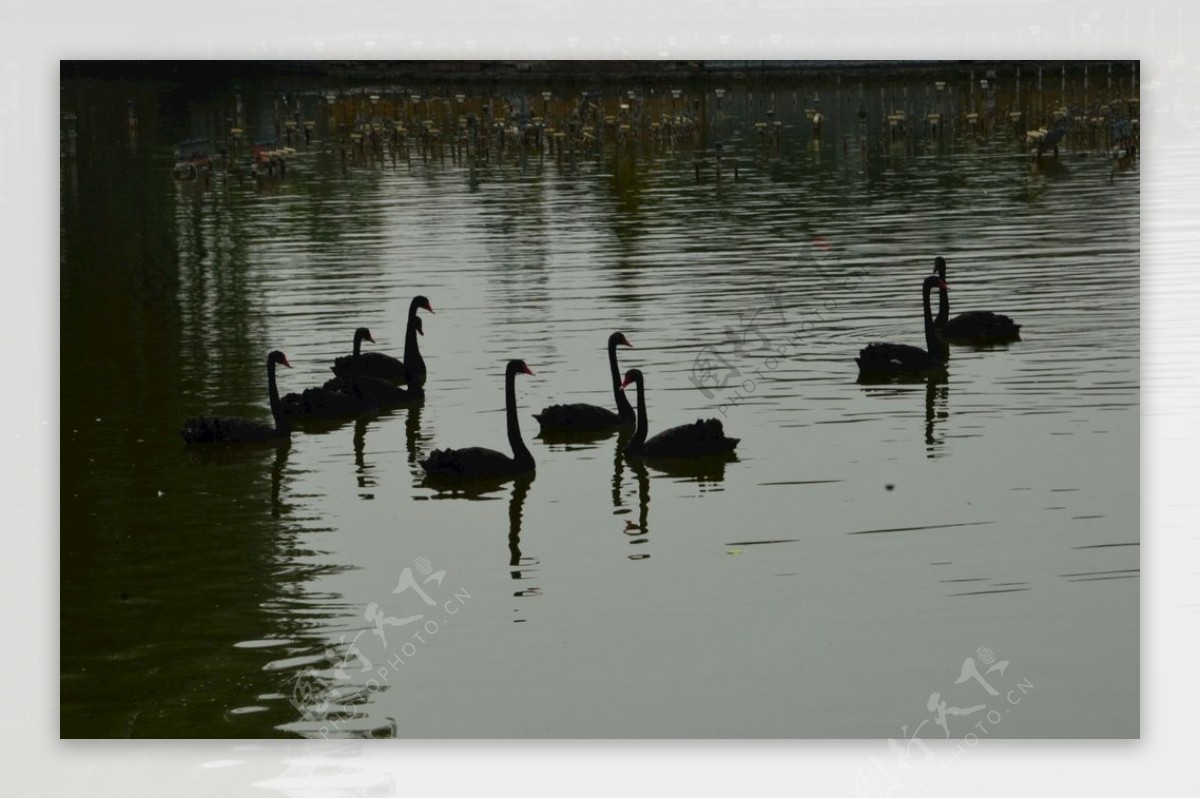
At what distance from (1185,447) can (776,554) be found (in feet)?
5.94

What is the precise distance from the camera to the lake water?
26.0 ft

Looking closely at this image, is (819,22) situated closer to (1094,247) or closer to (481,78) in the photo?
(481,78)

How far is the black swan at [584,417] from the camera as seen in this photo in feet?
37.3

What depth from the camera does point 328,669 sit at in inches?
313

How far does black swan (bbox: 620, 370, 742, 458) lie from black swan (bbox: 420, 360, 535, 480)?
24.8 inches

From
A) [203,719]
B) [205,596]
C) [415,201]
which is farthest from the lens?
[415,201]

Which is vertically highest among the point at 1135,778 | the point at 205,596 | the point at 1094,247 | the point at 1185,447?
the point at 1094,247

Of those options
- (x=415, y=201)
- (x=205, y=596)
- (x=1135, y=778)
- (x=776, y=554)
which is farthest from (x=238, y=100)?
(x=415, y=201)

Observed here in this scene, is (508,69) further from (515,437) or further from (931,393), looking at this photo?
(931,393)

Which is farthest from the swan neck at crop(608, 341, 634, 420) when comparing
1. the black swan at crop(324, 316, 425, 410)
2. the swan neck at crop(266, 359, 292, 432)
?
the swan neck at crop(266, 359, 292, 432)

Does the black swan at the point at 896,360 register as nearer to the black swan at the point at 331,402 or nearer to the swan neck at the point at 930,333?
the swan neck at the point at 930,333

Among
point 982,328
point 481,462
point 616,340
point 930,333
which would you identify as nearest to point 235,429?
point 481,462

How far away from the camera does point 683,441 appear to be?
10.7 m

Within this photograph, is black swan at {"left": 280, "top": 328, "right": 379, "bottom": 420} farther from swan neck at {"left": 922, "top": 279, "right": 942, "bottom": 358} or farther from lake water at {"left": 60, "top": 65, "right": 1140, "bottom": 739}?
swan neck at {"left": 922, "top": 279, "right": 942, "bottom": 358}
